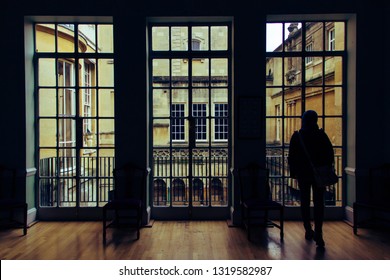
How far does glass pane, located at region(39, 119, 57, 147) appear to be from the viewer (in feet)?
15.9

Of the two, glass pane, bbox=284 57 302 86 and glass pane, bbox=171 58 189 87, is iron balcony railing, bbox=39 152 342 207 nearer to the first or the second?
glass pane, bbox=171 58 189 87

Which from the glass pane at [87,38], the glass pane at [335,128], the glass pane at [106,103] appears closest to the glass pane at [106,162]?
the glass pane at [106,103]

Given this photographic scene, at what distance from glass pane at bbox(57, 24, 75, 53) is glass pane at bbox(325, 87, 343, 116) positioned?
4.02 m

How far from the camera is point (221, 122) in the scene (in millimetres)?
4867

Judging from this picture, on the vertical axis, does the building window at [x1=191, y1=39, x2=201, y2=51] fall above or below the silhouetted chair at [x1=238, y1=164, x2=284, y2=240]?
above

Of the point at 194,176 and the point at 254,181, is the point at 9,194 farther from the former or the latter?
the point at 254,181

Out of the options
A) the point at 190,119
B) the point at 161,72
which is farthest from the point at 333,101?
the point at 161,72

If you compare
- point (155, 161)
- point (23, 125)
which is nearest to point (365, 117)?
point (155, 161)

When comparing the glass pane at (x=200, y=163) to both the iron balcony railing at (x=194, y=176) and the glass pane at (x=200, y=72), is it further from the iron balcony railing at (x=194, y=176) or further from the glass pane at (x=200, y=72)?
the glass pane at (x=200, y=72)

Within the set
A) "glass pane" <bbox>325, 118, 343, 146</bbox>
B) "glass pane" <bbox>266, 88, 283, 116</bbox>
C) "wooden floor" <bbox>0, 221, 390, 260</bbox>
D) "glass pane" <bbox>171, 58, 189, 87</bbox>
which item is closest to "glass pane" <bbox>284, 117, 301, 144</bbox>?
"glass pane" <bbox>266, 88, 283, 116</bbox>

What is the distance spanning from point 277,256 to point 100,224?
8.52 feet

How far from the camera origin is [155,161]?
4.91m

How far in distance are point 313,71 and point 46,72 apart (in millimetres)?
4147

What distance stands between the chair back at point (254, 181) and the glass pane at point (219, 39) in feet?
6.18
